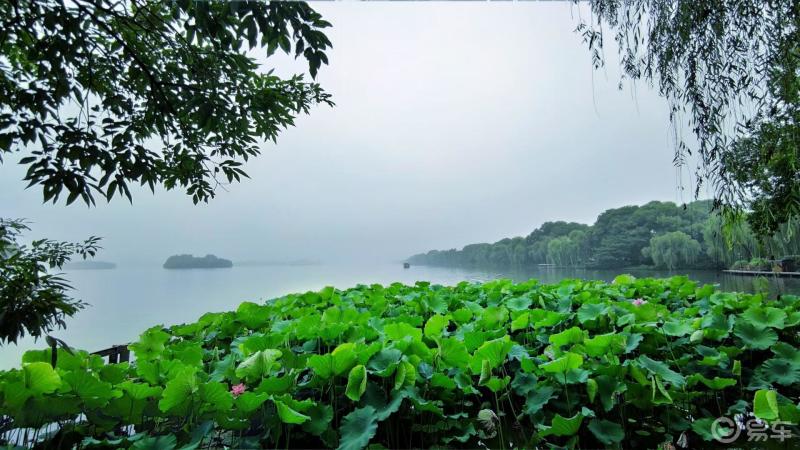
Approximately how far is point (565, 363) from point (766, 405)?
46 cm

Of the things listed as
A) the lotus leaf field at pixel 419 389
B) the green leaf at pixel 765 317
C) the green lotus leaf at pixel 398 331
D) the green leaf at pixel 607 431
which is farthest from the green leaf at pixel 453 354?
the green leaf at pixel 765 317

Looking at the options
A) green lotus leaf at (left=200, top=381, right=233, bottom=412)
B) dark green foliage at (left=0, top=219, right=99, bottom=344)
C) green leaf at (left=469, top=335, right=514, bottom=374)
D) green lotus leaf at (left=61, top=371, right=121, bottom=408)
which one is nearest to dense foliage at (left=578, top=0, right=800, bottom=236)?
green leaf at (left=469, top=335, right=514, bottom=374)

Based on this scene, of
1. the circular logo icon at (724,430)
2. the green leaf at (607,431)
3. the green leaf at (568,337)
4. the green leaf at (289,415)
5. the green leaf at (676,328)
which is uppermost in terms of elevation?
the green leaf at (568,337)

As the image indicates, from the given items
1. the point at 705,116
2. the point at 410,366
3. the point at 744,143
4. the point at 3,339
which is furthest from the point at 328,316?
the point at 744,143

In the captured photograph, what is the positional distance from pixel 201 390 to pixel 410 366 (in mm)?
520

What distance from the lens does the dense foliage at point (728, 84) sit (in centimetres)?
193

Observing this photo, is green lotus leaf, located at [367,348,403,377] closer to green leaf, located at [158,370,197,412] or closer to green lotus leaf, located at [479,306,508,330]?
green leaf, located at [158,370,197,412]

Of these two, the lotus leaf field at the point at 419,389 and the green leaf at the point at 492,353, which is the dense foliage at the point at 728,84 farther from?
the green leaf at the point at 492,353

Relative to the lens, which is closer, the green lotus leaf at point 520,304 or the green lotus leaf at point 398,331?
the green lotus leaf at point 398,331

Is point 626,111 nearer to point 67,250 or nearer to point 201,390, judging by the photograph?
point 201,390

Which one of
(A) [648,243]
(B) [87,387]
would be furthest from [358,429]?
(A) [648,243]

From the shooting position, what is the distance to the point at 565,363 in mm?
1007

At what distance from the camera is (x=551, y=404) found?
1085mm

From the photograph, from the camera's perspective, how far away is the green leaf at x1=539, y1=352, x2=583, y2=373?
100cm
